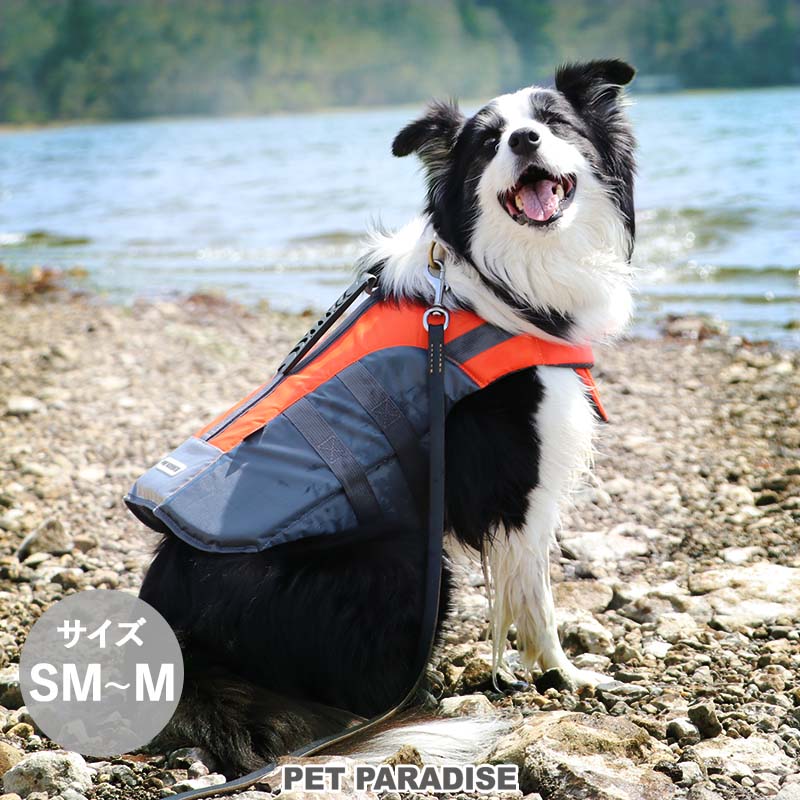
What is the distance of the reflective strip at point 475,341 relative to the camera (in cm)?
260

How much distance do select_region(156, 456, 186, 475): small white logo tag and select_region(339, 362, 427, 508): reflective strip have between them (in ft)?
1.59

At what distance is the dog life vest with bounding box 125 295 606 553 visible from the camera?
243 cm

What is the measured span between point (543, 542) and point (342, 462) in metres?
0.76

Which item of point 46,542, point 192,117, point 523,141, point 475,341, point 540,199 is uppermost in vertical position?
point 192,117

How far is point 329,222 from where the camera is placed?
1350 cm

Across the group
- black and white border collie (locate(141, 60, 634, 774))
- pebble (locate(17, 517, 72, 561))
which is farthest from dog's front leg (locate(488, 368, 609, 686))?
pebble (locate(17, 517, 72, 561))

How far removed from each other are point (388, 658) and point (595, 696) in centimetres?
65

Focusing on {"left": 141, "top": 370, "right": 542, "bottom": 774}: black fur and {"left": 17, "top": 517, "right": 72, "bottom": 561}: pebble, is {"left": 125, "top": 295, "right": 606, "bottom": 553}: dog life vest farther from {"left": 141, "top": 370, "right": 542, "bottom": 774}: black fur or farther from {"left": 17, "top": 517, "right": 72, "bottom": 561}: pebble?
{"left": 17, "top": 517, "right": 72, "bottom": 561}: pebble

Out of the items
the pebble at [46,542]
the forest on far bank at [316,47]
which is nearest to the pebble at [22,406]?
the pebble at [46,542]

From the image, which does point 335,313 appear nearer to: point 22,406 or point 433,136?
point 433,136

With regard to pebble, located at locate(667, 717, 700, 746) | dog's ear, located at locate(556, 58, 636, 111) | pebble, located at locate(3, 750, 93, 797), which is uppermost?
dog's ear, located at locate(556, 58, 636, 111)

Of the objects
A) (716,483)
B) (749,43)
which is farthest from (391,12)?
(716,483)

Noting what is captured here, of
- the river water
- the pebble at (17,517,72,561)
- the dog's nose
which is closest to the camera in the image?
the dog's nose

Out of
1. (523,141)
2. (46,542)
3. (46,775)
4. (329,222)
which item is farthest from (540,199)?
(329,222)
